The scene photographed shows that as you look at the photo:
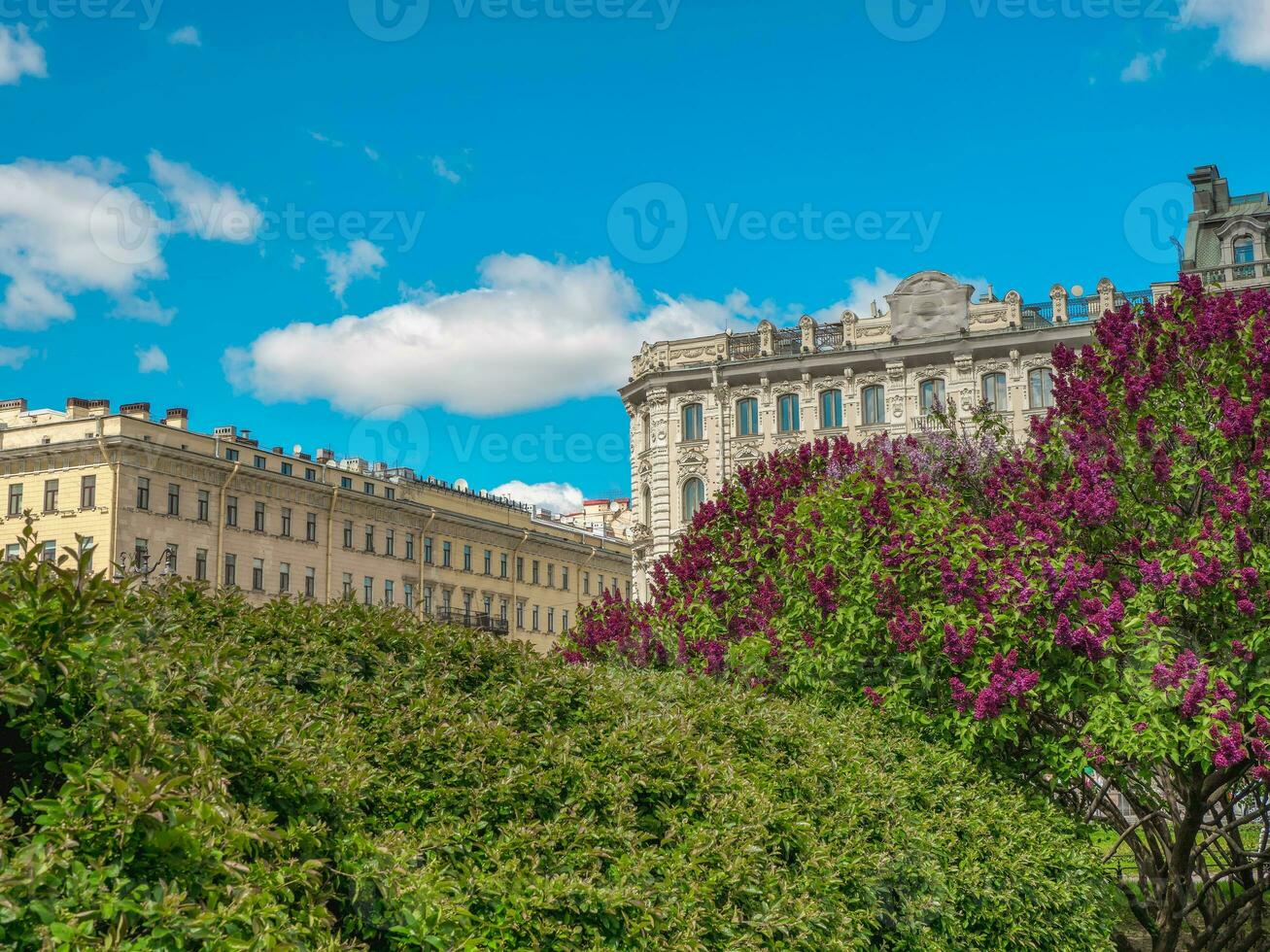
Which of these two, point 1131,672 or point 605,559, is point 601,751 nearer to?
point 1131,672

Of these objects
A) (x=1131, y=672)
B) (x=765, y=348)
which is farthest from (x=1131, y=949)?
(x=765, y=348)

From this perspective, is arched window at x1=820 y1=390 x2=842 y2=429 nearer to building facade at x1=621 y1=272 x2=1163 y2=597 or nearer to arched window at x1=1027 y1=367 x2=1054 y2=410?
building facade at x1=621 y1=272 x2=1163 y2=597

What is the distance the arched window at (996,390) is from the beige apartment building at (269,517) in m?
24.5

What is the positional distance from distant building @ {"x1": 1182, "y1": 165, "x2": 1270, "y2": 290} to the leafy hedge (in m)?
48.7

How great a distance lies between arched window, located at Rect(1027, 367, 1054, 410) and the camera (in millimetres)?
55875

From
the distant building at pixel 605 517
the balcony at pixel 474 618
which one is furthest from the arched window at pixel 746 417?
the distant building at pixel 605 517

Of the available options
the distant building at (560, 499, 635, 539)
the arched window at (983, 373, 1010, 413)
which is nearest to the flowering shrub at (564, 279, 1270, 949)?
the arched window at (983, 373, 1010, 413)

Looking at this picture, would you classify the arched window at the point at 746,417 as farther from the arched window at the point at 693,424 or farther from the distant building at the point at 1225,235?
the distant building at the point at 1225,235

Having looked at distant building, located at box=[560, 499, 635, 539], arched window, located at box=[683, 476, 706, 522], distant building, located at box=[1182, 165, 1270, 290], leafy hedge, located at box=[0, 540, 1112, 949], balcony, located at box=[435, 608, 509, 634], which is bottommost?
leafy hedge, located at box=[0, 540, 1112, 949]

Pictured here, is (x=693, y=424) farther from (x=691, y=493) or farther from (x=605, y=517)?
(x=605, y=517)

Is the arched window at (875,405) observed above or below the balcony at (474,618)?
above

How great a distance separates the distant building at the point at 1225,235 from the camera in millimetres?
53688

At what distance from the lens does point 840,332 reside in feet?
198

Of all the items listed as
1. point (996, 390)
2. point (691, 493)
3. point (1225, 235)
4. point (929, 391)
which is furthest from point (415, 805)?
point (1225, 235)
